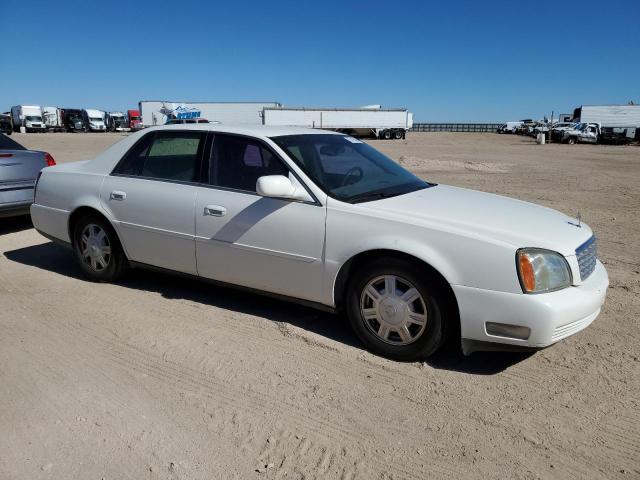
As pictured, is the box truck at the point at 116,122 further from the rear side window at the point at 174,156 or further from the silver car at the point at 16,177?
the rear side window at the point at 174,156

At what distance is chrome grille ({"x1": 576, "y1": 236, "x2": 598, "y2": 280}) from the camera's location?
3.49 m

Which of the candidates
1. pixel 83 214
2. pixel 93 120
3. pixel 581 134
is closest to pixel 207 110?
pixel 93 120

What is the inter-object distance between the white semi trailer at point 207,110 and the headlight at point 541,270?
4701 centimetres

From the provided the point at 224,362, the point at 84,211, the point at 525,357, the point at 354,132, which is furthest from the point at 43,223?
the point at 354,132

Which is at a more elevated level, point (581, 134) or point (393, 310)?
point (581, 134)

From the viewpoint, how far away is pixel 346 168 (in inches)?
174

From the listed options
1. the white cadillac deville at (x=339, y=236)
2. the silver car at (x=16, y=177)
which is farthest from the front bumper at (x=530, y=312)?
the silver car at (x=16, y=177)

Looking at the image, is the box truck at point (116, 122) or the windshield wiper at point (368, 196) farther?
the box truck at point (116, 122)

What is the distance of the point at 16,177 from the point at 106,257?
9.69 ft

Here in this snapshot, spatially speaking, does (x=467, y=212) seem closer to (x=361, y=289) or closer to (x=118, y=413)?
(x=361, y=289)

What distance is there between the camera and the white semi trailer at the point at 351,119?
47625mm

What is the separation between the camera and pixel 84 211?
5.25 meters

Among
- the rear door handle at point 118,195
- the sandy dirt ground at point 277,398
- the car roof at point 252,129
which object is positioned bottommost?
the sandy dirt ground at point 277,398

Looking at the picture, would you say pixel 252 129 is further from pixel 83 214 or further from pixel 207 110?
pixel 207 110
